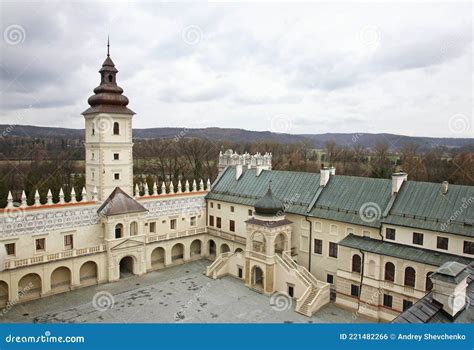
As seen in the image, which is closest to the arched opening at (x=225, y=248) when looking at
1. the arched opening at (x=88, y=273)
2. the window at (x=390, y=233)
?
the arched opening at (x=88, y=273)

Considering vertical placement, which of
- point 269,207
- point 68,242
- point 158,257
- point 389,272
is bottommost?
point 158,257

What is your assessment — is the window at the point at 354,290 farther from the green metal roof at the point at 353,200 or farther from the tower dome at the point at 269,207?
the tower dome at the point at 269,207

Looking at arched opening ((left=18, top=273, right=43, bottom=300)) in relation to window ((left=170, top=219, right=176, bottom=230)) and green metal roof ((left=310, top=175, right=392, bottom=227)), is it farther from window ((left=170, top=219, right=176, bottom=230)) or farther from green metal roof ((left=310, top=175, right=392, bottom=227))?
green metal roof ((left=310, top=175, right=392, bottom=227))

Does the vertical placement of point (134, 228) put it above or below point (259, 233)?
below

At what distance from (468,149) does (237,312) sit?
6558cm

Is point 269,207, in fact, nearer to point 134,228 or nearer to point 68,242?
point 134,228

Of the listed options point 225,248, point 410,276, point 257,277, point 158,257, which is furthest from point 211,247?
point 410,276

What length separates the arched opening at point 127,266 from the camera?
30.9 meters

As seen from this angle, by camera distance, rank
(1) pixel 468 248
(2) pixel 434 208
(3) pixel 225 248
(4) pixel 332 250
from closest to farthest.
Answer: (1) pixel 468 248, (2) pixel 434 208, (4) pixel 332 250, (3) pixel 225 248

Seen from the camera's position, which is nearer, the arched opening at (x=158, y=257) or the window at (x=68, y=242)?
the window at (x=68, y=242)

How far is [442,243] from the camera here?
72.0 feet

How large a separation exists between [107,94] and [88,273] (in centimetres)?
1452

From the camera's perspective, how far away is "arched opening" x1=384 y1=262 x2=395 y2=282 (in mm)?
22781

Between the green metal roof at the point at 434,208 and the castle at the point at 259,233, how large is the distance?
0.22 feet
